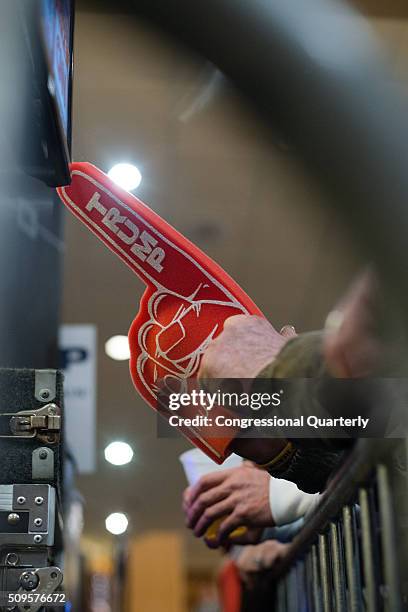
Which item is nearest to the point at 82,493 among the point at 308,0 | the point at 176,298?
the point at 176,298

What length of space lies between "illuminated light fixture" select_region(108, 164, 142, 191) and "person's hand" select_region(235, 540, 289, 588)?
592mm

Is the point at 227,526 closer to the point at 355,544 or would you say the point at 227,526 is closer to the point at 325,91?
the point at 355,544

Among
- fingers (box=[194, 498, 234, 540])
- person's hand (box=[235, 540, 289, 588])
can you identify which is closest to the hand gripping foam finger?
fingers (box=[194, 498, 234, 540])

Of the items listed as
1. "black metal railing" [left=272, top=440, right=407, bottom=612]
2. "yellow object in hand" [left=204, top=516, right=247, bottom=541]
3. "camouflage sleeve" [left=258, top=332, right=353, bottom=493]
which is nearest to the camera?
"black metal railing" [left=272, top=440, right=407, bottom=612]

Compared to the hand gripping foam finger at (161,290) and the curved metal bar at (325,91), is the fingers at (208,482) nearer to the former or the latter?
the hand gripping foam finger at (161,290)

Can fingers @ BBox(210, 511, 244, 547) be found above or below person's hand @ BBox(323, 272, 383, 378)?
below

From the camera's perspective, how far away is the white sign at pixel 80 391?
1.30 m

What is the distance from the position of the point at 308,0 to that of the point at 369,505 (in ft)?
2.46

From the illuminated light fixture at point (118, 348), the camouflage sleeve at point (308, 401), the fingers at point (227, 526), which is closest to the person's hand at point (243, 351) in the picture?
the camouflage sleeve at point (308, 401)

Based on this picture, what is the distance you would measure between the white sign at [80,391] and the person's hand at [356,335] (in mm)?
392

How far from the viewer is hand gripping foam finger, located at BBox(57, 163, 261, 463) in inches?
47.2

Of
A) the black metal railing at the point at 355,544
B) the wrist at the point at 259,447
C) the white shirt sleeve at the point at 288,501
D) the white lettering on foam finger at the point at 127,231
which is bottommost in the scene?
the black metal railing at the point at 355,544

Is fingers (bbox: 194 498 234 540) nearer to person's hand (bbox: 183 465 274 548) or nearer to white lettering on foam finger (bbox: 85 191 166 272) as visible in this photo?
person's hand (bbox: 183 465 274 548)

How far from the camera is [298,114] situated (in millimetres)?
1292
